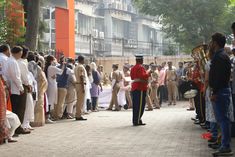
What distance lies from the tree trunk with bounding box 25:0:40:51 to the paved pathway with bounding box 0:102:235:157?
3577 mm

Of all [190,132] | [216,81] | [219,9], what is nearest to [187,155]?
[216,81]

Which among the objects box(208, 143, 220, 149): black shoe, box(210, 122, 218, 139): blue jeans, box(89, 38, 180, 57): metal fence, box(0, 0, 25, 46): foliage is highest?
box(89, 38, 180, 57): metal fence

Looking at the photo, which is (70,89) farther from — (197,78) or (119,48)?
(119,48)

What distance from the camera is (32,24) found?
696 inches

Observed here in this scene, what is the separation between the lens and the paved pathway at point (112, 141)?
9.69m

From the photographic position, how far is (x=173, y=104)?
24.4 metres

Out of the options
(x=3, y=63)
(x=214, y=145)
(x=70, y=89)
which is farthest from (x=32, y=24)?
(x=214, y=145)

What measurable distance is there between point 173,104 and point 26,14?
9.29 m

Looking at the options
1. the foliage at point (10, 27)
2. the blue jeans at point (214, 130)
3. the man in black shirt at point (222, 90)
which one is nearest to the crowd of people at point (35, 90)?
the foliage at point (10, 27)

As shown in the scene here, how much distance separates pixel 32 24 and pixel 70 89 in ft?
8.92

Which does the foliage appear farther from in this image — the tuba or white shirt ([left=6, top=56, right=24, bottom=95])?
the tuba

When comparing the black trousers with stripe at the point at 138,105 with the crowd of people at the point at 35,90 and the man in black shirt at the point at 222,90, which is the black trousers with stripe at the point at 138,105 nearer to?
the crowd of people at the point at 35,90

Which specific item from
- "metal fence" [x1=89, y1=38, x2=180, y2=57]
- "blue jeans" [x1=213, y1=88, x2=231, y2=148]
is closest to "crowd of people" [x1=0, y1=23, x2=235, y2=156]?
"blue jeans" [x1=213, y1=88, x2=231, y2=148]

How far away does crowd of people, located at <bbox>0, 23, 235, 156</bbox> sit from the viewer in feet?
30.0
